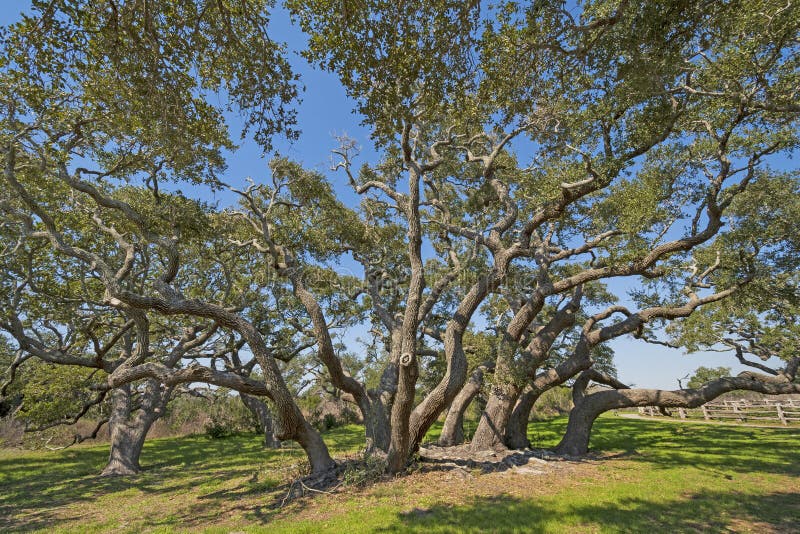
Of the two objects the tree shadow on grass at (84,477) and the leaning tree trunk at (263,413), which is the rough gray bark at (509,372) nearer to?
the tree shadow on grass at (84,477)

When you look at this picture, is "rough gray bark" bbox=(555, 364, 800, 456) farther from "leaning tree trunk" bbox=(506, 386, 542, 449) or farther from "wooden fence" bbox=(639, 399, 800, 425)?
"wooden fence" bbox=(639, 399, 800, 425)

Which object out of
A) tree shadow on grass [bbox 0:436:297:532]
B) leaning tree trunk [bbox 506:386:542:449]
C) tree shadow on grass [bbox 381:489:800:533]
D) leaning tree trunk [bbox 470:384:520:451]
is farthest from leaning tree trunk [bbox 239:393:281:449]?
tree shadow on grass [bbox 381:489:800:533]

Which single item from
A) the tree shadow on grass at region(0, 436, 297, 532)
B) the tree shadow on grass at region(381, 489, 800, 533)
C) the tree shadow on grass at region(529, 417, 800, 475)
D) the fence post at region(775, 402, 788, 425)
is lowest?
the tree shadow on grass at region(0, 436, 297, 532)

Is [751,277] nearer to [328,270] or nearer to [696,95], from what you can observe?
[696,95]

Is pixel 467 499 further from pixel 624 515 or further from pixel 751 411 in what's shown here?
pixel 751 411

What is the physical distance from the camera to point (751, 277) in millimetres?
10641

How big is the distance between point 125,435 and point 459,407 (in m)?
11.6

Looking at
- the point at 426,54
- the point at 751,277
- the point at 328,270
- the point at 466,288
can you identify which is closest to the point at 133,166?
the point at 328,270

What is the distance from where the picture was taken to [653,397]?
11.3 m

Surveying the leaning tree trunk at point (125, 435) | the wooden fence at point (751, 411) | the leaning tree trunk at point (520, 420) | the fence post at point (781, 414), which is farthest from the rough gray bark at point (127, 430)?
the fence post at point (781, 414)

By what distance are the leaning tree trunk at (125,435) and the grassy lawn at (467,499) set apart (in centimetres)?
61

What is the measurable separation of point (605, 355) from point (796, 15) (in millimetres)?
18190

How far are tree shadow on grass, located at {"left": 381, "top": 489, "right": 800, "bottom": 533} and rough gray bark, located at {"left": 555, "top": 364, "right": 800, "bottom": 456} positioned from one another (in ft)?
14.2

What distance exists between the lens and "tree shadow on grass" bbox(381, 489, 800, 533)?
5.55 meters
